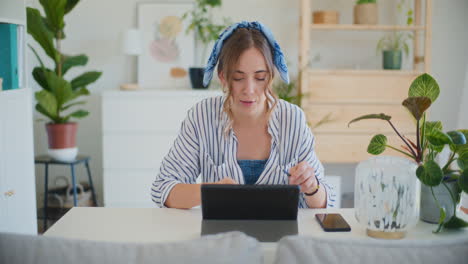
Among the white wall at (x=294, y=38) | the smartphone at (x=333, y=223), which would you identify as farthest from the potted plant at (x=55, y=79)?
the smartphone at (x=333, y=223)

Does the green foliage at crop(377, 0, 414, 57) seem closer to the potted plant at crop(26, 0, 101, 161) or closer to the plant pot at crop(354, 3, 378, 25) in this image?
the plant pot at crop(354, 3, 378, 25)

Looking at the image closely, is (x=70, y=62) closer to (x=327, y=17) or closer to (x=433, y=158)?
(x=327, y=17)

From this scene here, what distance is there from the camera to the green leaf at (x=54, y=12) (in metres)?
3.73

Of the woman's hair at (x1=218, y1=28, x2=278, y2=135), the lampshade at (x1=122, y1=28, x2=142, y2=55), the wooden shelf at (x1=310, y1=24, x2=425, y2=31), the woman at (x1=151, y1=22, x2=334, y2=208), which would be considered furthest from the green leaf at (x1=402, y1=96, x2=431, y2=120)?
A: the lampshade at (x1=122, y1=28, x2=142, y2=55)

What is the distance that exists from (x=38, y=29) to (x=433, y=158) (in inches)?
124

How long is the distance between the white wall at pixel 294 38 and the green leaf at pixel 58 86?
0.71 metres

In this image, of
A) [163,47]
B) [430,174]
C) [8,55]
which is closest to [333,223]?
[430,174]

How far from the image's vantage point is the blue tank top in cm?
195

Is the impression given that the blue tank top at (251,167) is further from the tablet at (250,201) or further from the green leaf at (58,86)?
the green leaf at (58,86)

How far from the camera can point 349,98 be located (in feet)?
13.3

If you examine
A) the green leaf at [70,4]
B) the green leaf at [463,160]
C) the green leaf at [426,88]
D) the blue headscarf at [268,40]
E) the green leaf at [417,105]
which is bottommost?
the green leaf at [463,160]

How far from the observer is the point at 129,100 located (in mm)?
4008

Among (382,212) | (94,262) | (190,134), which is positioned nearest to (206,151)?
(190,134)

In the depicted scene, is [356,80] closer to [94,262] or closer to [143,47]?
[143,47]
